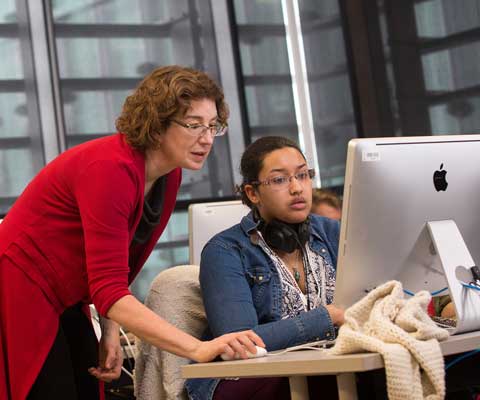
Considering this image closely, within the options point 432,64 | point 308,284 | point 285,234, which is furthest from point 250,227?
point 432,64

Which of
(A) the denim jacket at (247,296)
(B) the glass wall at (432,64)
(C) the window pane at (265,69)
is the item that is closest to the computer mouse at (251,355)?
(A) the denim jacket at (247,296)

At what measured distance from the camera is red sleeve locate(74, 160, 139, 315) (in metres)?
1.66

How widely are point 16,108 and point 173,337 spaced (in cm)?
315

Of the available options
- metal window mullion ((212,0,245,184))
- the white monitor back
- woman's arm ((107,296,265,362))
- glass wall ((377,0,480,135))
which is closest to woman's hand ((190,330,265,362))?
woman's arm ((107,296,265,362))

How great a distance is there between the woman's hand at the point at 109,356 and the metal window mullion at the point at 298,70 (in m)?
3.26

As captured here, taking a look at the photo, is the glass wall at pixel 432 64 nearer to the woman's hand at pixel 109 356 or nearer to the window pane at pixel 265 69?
the window pane at pixel 265 69

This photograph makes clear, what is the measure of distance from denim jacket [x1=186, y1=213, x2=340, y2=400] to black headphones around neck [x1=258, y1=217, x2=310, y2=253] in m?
0.04

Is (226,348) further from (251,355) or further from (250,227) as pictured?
(250,227)

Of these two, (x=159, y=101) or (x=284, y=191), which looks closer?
(x=159, y=101)

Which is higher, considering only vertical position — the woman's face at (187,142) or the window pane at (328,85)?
the window pane at (328,85)

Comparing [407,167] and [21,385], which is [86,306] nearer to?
[21,385]

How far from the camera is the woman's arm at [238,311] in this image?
1.79 meters

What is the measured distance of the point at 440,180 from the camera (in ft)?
5.68

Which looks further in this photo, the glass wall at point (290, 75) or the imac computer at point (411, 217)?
the glass wall at point (290, 75)
